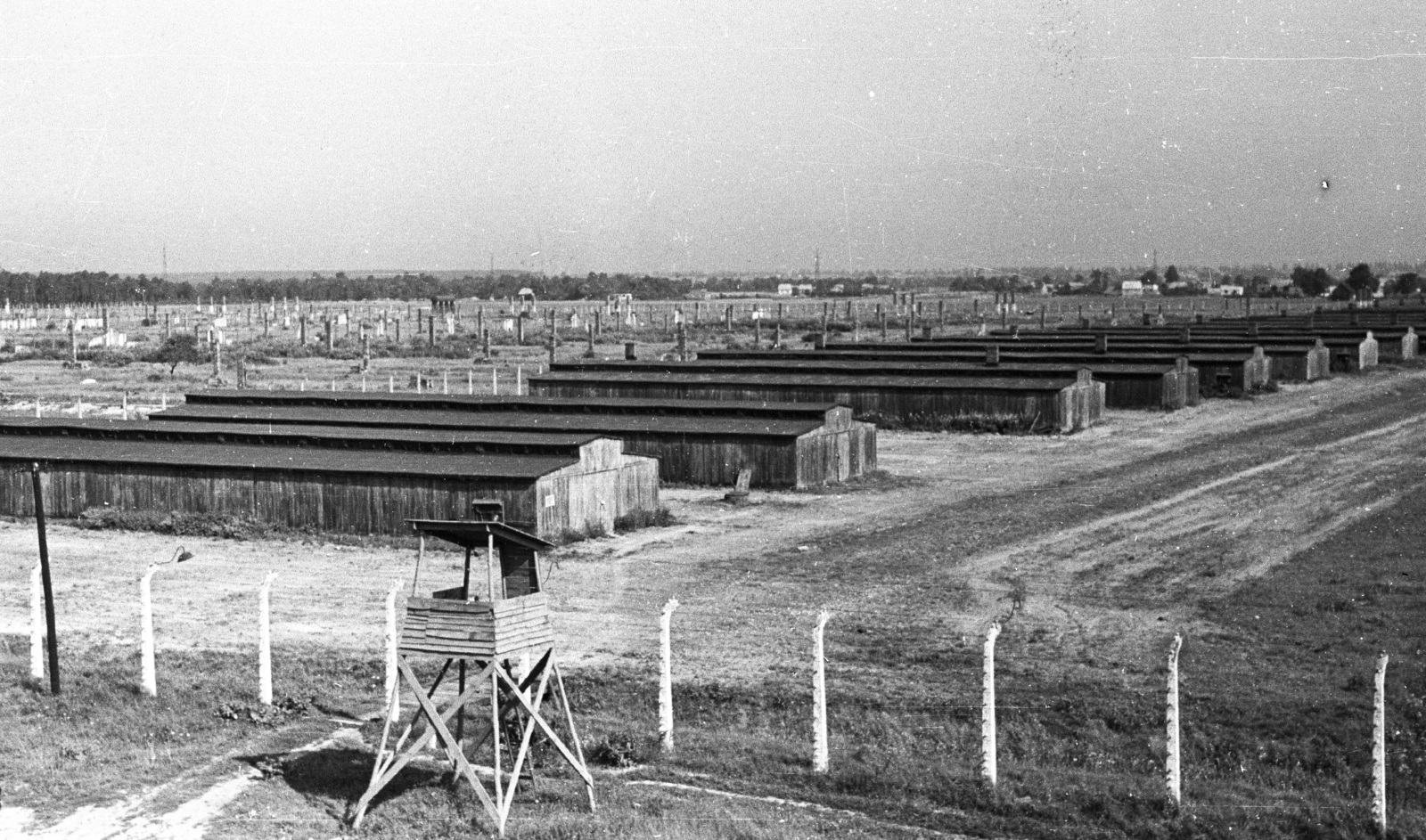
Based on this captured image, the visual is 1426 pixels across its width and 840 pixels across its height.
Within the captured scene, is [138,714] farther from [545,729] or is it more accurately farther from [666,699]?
[666,699]

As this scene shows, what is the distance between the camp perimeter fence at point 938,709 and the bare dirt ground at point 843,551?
247 millimetres

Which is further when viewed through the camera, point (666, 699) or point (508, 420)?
point (508, 420)

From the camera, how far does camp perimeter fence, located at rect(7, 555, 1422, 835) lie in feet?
50.1

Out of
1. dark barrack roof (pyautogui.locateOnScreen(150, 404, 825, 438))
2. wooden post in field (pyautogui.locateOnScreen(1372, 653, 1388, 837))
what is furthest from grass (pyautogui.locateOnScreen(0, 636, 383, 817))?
dark barrack roof (pyautogui.locateOnScreen(150, 404, 825, 438))

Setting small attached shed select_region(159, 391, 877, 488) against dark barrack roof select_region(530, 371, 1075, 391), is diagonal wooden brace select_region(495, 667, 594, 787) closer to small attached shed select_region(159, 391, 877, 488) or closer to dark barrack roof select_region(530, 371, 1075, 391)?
small attached shed select_region(159, 391, 877, 488)

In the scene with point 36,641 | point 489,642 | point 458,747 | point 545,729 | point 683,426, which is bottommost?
point 36,641

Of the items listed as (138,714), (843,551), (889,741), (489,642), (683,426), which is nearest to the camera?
(489,642)

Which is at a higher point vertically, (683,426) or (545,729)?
(683,426)

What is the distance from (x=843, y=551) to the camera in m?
29.5

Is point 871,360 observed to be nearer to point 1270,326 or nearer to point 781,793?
point 1270,326

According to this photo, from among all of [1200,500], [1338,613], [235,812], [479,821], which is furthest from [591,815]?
[1200,500]

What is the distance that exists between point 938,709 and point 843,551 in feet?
38.6

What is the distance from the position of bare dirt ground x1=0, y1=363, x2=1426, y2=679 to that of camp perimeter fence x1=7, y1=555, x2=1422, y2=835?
247mm

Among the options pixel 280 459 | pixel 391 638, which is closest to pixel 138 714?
pixel 391 638
